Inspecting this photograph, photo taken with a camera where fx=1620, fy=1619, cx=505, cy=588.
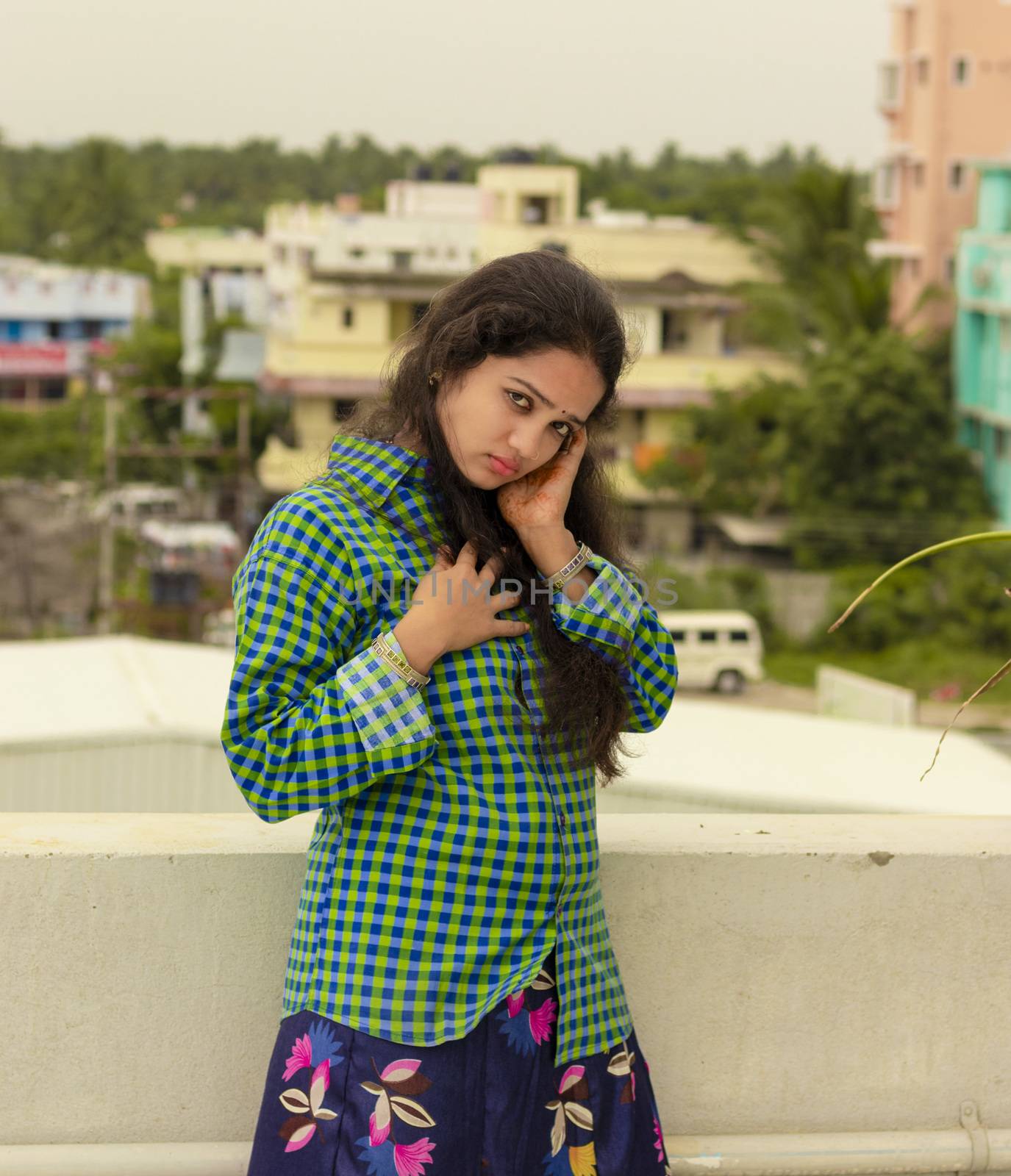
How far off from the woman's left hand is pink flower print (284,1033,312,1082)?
49 cm

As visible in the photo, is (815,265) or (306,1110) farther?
(815,265)

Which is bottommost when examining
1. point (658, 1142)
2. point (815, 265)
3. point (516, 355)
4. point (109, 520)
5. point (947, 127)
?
point (109, 520)

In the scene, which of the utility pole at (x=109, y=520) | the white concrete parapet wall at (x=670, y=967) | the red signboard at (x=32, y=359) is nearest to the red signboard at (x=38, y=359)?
the red signboard at (x=32, y=359)

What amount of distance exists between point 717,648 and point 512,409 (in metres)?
19.3

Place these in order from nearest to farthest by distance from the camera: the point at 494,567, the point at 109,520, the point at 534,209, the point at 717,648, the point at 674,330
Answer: the point at 494,567, the point at 109,520, the point at 717,648, the point at 674,330, the point at 534,209

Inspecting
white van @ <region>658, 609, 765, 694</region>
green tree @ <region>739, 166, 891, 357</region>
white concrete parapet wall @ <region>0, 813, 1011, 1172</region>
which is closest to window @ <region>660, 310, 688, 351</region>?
green tree @ <region>739, 166, 891, 357</region>

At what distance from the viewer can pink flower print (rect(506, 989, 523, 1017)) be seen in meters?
1.45

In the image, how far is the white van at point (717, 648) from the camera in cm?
2053

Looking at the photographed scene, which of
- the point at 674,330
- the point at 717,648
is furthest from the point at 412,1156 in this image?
the point at 674,330

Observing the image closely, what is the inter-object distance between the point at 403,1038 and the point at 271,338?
103ft

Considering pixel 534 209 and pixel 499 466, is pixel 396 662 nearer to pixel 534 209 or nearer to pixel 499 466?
pixel 499 466

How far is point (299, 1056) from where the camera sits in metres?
1.44

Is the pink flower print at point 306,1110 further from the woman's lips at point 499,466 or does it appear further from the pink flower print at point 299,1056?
the woman's lips at point 499,466

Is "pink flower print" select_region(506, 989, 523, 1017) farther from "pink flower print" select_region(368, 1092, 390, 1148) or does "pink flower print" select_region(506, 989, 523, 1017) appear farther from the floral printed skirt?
"pink flower print" select_region(368, 1092, 390, 1148)
